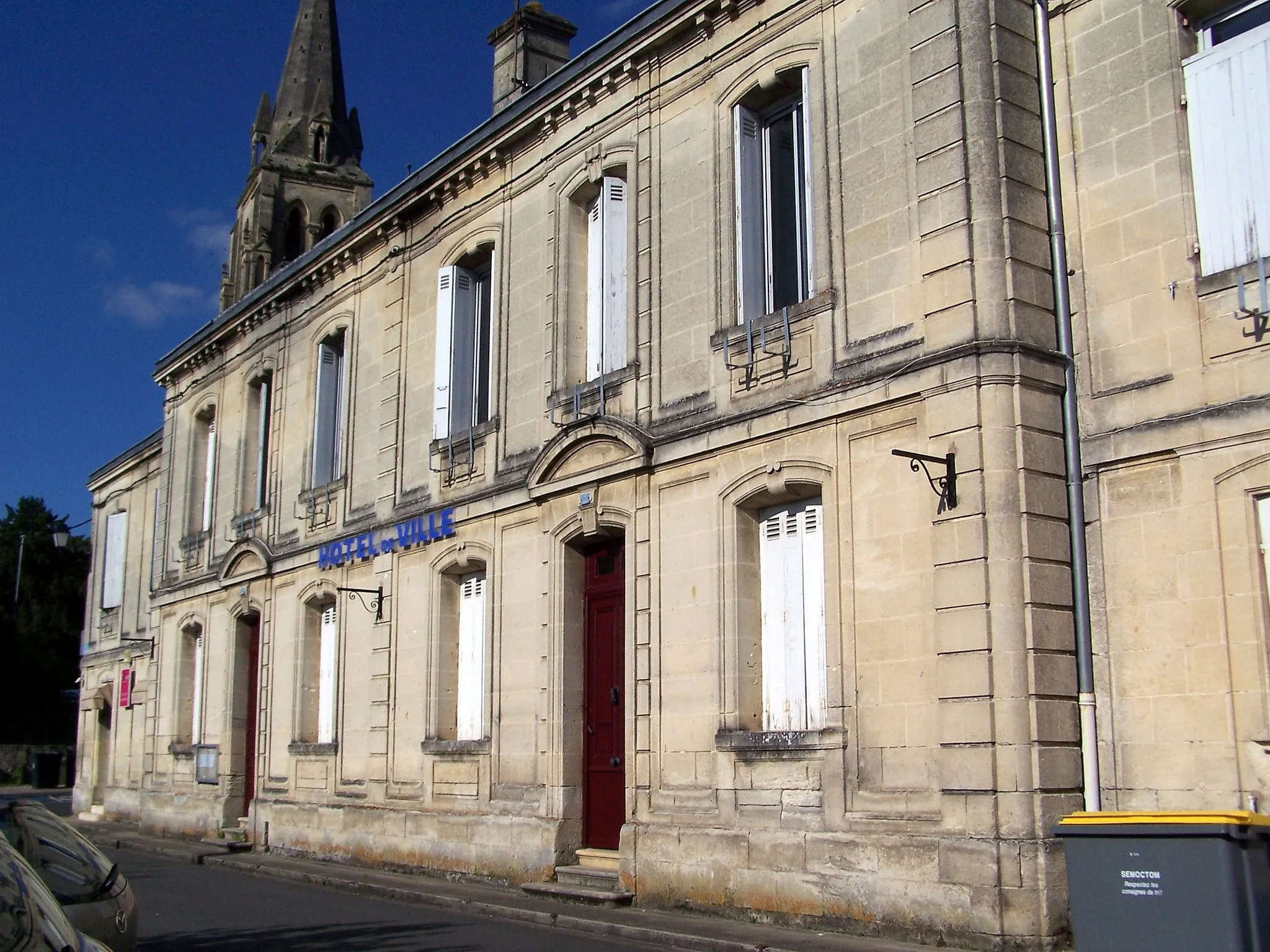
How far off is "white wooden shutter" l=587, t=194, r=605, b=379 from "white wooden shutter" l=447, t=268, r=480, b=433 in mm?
2531

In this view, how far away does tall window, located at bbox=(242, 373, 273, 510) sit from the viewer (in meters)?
21.2

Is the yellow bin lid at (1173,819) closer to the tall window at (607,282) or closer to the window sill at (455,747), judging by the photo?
the tall window at (607,282)

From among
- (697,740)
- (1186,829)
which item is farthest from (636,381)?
(1186,829)

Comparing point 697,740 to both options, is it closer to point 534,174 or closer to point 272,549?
point 534,174

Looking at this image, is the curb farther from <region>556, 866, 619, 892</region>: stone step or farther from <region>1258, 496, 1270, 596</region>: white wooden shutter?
<region>1258, 496, 1270, 596</region>: white wooden shutter

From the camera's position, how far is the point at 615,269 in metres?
13.8

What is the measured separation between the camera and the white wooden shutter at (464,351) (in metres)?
16.0

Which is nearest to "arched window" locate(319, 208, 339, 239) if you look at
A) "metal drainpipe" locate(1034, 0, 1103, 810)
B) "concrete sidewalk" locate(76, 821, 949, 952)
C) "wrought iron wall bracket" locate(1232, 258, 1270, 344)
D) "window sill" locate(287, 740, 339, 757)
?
"window sill" locate(287, 740, 339, 757)

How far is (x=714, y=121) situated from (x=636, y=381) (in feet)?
8.27

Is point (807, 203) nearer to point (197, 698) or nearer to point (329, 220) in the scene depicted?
point (197, 698)

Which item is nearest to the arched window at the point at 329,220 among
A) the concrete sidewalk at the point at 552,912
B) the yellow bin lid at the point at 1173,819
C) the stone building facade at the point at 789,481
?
the stone building facade at the point at 789,481

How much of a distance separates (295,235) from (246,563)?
19.3 m

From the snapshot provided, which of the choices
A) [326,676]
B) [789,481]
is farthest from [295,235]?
[789,481]

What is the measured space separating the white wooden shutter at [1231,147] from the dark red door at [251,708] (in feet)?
49.7
